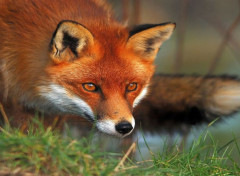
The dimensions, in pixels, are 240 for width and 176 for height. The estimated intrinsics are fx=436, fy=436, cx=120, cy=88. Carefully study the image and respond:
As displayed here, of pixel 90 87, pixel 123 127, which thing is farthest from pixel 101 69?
pixel 123 127

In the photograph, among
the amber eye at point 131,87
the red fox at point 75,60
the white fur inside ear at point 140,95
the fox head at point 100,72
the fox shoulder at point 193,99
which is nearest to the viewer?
the fox head at point 100,72

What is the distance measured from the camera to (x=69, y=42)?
3.79 meters

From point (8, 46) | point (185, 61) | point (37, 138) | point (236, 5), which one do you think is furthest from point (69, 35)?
point (236, 5)

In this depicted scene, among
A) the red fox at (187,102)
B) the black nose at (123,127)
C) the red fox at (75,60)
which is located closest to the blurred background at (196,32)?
the red fox at (187,102)

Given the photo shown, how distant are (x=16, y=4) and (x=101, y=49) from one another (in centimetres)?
97

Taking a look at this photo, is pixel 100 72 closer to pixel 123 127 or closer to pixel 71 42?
pixel 71 42

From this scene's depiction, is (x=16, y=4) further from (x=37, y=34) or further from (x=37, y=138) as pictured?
(x=37, y=138)

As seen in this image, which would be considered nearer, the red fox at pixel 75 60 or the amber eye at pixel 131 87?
the red fox at pixel 75 60

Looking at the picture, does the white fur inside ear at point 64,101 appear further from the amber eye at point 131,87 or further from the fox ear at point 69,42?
the amber eye at point 131,87

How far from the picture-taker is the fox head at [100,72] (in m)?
3.59

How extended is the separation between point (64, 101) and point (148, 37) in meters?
0.97

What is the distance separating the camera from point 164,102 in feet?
15.7

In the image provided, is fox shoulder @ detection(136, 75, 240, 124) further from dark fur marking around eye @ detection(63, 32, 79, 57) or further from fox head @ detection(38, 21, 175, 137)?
dark fur marking around eye @ detection(63, 32, 79, 57)

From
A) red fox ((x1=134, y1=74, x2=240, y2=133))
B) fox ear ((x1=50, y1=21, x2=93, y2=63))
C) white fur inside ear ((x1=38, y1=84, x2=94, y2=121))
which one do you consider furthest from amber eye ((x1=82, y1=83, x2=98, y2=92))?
red fox ((x1=134, y1=74, x2=240, y2=133))
